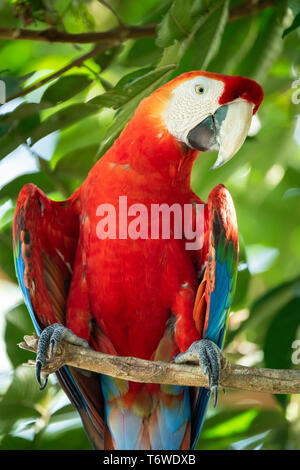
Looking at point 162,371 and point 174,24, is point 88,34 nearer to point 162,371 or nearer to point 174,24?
point 174,24

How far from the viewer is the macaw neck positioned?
1.01 metres

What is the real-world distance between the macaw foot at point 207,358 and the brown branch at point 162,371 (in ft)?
0.05

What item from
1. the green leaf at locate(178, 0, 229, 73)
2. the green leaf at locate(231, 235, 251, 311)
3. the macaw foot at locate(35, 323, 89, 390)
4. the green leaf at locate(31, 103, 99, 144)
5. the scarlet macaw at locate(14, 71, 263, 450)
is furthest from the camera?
the green leaf at locate(231, 235, 251, 311)

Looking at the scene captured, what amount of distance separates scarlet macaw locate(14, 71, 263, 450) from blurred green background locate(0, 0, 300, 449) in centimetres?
12

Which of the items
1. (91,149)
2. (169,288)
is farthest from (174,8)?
(169,288)

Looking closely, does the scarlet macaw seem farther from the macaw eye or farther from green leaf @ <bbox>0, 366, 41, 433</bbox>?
green leaf @ <bbox>0, 366, 41, 433</bbox>

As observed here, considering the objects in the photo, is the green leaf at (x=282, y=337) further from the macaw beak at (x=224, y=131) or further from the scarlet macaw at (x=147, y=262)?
the macaw beak at (x=224, y=131)

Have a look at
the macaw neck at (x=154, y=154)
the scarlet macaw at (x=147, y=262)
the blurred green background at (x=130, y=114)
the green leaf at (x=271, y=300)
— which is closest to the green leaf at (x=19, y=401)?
the blurred green background at (x=130, y=114)

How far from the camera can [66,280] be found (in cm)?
108

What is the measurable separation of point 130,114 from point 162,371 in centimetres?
51

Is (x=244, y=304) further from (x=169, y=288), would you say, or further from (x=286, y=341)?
(x=169, y=288)

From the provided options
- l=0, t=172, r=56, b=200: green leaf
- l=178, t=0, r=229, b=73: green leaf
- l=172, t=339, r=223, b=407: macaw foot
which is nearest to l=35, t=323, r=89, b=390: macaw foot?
l=172, t=339, r=223, b=407: macaw foot

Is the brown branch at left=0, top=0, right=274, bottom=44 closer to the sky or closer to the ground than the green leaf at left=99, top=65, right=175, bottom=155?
closer to the sky
